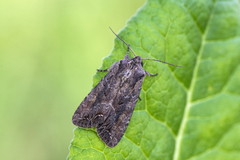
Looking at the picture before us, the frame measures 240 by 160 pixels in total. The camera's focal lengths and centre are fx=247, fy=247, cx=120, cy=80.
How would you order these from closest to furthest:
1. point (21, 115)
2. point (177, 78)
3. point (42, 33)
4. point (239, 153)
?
point (239, 153)
point (177, 78)
point (21, 115)
point (42, 33)

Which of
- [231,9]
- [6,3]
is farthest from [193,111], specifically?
[6,3]

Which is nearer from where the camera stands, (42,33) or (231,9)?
(231,9)

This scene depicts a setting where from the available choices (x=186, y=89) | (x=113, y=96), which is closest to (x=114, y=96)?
(x=113, y=96)

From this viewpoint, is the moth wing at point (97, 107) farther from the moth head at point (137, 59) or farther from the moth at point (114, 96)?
the moth head at point (137, 59)

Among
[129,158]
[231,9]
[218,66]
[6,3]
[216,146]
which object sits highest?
[6,3]

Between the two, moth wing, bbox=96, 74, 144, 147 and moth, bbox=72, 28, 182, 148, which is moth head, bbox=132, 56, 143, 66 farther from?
moth wing, bbox=96, 74, 144, 147

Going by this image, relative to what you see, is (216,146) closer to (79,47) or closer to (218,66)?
(218,66)

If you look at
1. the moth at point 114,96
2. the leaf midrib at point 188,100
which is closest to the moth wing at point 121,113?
the moth at point 114,96
